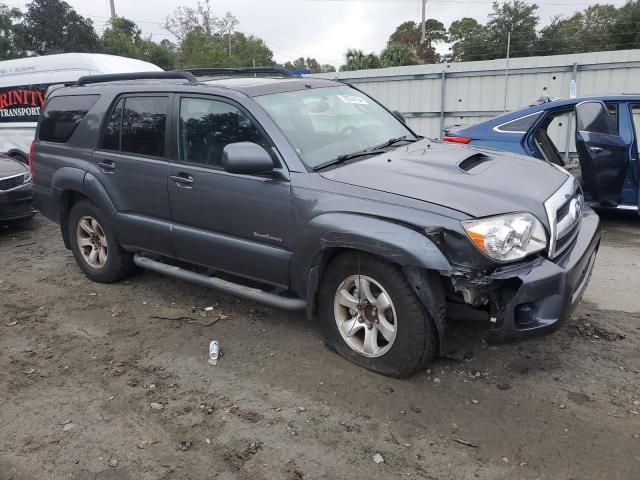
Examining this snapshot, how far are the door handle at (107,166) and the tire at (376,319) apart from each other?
7.67ft

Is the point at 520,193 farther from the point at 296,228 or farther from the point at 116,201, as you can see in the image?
the point at 116,201

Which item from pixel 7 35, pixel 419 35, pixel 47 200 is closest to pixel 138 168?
pixel 47 200

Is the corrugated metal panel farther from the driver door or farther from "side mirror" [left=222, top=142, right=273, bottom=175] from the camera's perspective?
"side mirror" [left=222, top=142, right=273, bottom=175]

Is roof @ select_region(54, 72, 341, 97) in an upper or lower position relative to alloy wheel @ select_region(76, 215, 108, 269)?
upper

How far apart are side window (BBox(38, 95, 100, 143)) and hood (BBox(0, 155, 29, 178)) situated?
7.81 ft

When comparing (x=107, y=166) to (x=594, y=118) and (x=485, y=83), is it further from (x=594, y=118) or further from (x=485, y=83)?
(x=485, y=83)

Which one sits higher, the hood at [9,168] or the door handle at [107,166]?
the door handle at [107,166]

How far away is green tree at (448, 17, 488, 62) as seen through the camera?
123 feet

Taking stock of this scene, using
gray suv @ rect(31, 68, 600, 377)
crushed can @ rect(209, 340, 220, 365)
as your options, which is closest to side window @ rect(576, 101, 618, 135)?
gray suv @ rect(31, 68, 600, 377)

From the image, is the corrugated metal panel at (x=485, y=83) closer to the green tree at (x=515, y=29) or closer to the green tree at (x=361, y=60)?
the green tree at (x=361, y=60)

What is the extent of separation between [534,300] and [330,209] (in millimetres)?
1278

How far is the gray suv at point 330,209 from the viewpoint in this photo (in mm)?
2947

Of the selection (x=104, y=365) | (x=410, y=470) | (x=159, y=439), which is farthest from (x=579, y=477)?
(x=104, y=365)

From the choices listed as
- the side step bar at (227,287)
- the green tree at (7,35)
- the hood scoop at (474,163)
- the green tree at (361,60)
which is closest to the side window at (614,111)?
the hood scoop at (474,163)
